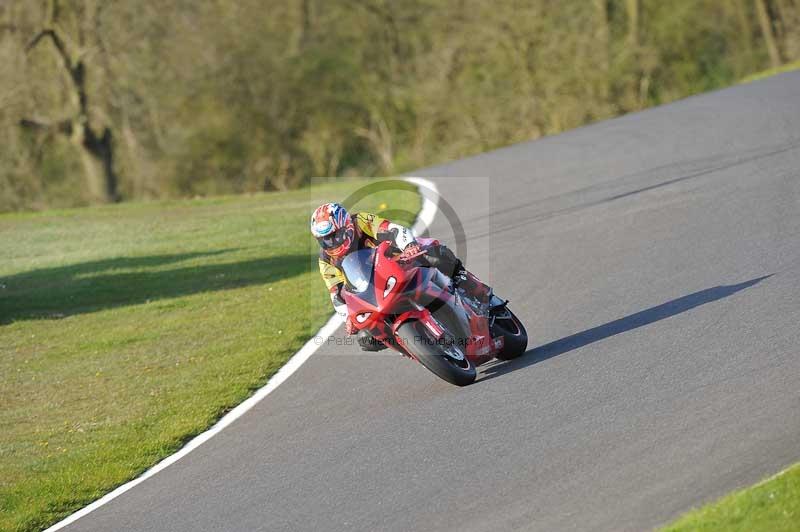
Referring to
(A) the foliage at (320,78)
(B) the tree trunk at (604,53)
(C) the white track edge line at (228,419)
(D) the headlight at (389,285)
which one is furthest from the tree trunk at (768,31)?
(D) the headlight at (389,285)

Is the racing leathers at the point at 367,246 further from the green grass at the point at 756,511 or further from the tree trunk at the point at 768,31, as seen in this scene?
the tree trunk at the point at 768,31

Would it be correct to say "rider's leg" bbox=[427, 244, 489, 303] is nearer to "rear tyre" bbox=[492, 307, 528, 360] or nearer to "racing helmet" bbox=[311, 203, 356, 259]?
"rear tyre" bbox=[492, 307, 528, 360]

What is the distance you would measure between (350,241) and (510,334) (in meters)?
1.63

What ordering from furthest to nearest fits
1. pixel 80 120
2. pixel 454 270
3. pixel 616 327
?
pixel 80 120, pixel 616 327, pixel 454 270

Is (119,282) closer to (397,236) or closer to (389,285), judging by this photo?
(397,236)

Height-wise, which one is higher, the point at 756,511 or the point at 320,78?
the point at 756,511

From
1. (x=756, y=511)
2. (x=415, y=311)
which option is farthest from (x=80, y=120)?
(x=756, y=511)

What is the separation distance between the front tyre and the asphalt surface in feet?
0.54

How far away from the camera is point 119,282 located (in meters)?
15.4

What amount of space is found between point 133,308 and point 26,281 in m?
2.67

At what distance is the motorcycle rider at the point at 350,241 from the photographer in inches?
327

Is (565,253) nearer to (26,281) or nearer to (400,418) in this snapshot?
(400,418)

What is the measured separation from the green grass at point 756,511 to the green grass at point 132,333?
4.43 metres

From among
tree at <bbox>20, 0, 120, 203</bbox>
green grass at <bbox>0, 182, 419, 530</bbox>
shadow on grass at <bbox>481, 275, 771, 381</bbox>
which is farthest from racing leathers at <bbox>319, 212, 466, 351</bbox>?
tree at <bbox>20, 0, 120, 203</bbox>
